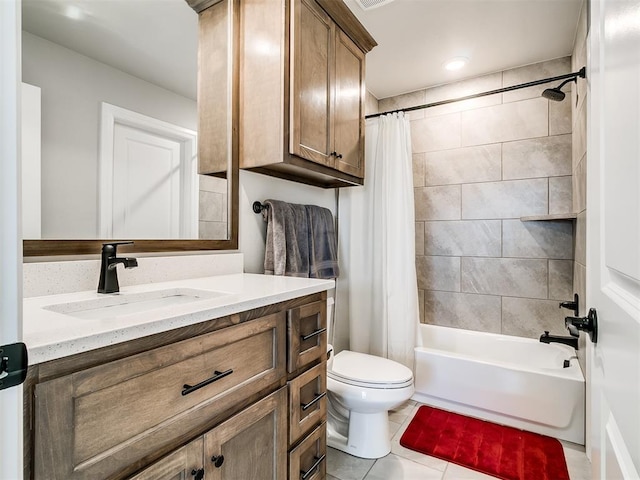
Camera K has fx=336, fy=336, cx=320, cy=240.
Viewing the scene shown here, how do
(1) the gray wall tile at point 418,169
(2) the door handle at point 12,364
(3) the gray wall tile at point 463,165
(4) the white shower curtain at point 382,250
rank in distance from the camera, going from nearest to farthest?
(2) the door handle at point 12,364
(4) the white shower curtain at point 382,250
(3) the gray wall tile at point 463,165
(1) the gray wall tile at point 418,169

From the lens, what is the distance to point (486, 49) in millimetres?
2248

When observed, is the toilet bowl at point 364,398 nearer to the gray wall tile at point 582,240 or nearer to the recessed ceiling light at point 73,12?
the gray wall tile at point 582,240

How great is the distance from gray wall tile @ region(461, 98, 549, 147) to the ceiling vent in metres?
1.22

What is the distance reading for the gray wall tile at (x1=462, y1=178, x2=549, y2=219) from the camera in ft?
7.92

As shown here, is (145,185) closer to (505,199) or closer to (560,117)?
(505,199)

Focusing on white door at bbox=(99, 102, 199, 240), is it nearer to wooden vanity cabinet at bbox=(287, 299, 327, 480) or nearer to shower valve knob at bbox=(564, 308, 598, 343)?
wooden vanity cabinet at bbox=(287, 299, 327, 480)

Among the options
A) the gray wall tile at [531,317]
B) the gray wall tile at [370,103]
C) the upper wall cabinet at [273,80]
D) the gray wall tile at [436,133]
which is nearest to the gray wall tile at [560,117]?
the gray wall tile at [436,133]

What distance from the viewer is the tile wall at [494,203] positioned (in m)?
2.37

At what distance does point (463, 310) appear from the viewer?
268 cm

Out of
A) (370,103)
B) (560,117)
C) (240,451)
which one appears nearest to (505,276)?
(560,117)

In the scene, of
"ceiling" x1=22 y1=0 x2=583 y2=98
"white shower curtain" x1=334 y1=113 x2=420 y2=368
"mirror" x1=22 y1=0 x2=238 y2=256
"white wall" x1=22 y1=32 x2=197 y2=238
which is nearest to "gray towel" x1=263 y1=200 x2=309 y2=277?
"mirror" x1=22 y1=0 x2=238 y2=256

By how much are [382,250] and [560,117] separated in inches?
61.1

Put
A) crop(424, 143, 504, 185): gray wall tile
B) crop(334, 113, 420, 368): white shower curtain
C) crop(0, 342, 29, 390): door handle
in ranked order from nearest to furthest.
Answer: crop(0, 342, 29, 390): door handle
crop(334, 113, 420, 368): white shower curtain
crop(424, 143, 504, 185): gray wall tile

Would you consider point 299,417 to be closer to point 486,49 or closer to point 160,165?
point 160,165
